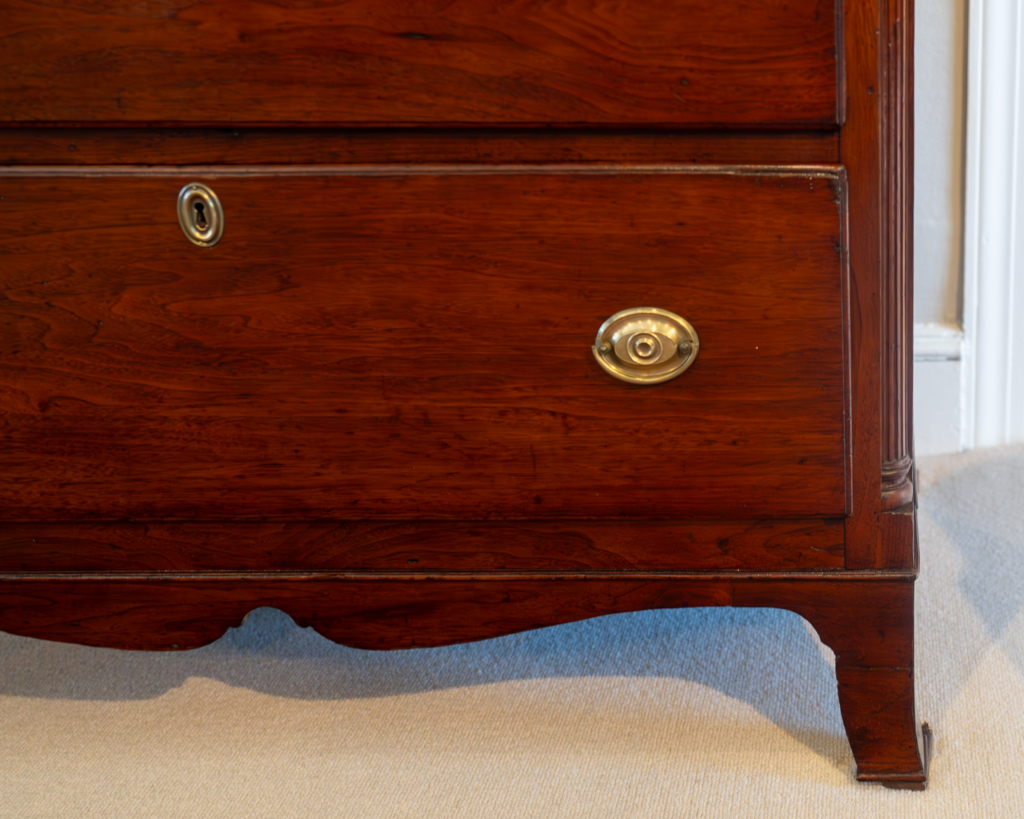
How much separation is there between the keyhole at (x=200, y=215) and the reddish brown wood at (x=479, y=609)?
251 mm

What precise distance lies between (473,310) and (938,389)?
0.89 meters

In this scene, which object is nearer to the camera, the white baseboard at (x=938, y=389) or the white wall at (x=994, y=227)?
the white wall at (x=994, y=227)

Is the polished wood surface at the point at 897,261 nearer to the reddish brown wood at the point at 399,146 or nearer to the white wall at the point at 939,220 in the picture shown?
the reddish brown wood at the point at 399,146

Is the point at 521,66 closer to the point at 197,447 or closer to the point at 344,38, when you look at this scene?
the point at 344,38

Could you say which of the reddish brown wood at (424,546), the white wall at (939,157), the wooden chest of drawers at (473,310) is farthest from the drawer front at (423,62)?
the white wall at (939,157)

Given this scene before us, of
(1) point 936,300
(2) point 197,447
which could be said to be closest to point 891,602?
(2) point 197,447

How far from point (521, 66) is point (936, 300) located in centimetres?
88

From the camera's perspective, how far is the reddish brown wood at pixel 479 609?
67 cm

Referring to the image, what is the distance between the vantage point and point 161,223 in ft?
1.99

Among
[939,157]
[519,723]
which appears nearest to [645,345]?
[519,723]

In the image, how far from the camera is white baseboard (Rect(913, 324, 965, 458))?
1259 millimetres

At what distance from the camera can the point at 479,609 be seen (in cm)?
70

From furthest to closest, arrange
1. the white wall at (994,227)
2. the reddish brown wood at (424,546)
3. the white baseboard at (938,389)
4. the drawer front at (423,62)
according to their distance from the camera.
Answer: the white baseboard at (938,389)
the white wall at (994,227)
the reddish brown wood at (424,546)
the drawer front at (423,62)

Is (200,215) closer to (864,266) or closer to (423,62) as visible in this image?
(423,62)
